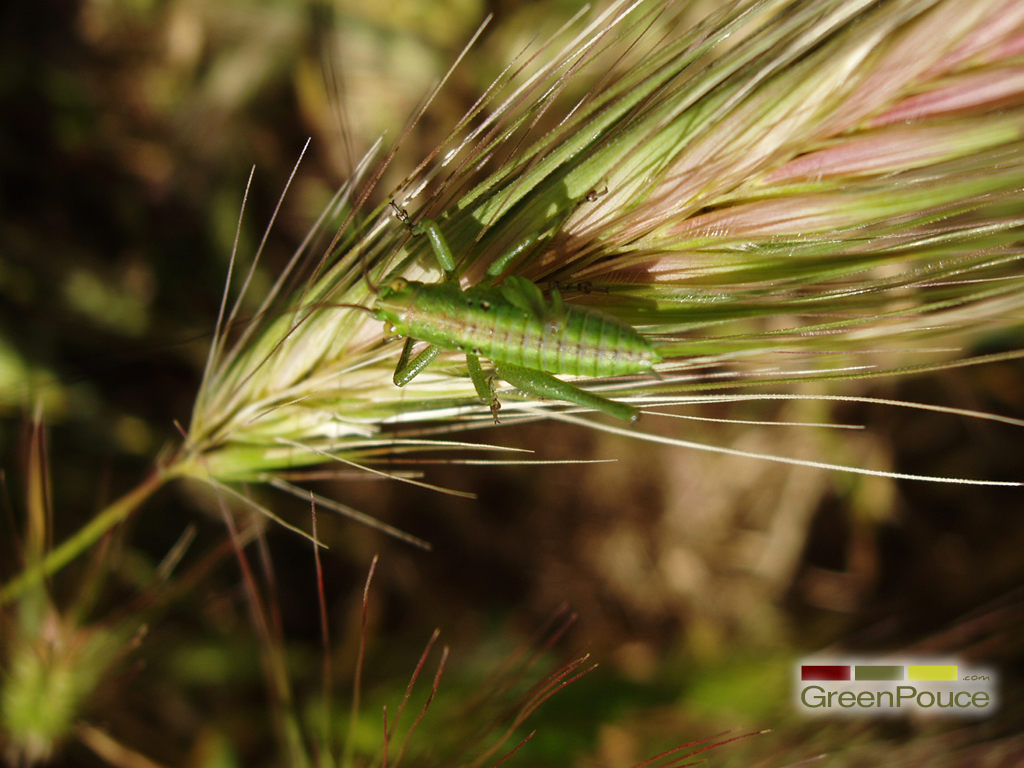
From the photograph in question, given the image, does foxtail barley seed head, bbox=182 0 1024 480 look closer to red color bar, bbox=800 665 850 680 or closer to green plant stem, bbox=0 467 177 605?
green plant stem, bbox=0 467 177 605

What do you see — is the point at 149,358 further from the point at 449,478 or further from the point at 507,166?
the point at 507,166

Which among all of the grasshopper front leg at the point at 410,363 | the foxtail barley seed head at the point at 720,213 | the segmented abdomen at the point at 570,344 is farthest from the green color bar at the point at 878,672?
the grasshopper front leg at the point at 410,363

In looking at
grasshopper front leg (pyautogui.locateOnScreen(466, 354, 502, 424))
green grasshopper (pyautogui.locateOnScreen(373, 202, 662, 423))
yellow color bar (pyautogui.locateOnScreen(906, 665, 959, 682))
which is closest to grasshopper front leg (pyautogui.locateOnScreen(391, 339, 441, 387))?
green grasshopper (pyautogui.locateOnScreen(373, 202, 662, 423))

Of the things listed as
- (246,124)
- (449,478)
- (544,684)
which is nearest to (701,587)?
(449,478)

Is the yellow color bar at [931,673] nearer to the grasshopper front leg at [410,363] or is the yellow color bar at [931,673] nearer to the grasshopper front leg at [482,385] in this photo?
the grasshopper front leg at [482,385]

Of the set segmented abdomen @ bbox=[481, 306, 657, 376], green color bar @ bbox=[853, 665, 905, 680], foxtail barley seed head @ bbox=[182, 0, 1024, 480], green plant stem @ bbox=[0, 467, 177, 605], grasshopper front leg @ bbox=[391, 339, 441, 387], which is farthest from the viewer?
green color bar @ bbox=[853, 665, 905, 680]

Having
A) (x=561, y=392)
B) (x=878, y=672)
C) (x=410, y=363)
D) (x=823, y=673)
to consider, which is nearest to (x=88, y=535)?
(x=410, y=363)
